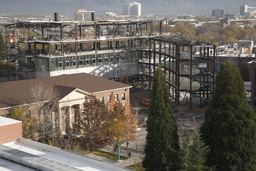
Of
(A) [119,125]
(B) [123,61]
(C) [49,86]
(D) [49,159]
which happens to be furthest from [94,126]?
(B) [123,61]

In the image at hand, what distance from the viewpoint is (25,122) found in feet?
170

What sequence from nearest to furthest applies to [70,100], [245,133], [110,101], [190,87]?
[245,133] < [70,100] < [110,101] < [190,87]

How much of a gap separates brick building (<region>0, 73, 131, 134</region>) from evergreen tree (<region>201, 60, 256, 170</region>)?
2747 centimetres

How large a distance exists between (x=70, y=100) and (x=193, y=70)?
97.8ft

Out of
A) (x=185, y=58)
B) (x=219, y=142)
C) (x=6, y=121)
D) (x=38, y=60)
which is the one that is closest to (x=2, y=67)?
(x=38, y=60)

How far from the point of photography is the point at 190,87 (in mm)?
75312

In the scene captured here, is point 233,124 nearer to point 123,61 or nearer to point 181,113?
point 181,113

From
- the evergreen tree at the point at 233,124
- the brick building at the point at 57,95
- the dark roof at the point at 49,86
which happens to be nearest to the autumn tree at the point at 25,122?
the brick building at the point at 57,95

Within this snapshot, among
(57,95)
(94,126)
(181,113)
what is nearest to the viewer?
(94,126)

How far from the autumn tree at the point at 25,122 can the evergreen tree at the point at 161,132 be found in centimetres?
2333

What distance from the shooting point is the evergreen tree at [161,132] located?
3148 cm

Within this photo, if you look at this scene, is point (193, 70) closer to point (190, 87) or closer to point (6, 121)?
point (190, 87)

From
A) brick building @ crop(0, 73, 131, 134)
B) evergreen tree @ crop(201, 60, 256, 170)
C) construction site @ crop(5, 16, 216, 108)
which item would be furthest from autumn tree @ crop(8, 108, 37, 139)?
evergreen tree @ crop(201, 60, 256, 170)

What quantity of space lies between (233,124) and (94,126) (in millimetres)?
23938
